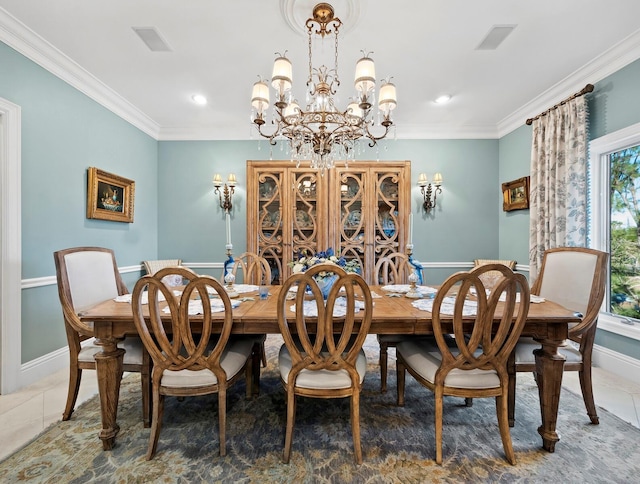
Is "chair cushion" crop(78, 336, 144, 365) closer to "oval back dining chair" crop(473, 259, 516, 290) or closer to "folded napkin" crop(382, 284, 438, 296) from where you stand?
"folded napkin" crop(382, 284, 438, 296)

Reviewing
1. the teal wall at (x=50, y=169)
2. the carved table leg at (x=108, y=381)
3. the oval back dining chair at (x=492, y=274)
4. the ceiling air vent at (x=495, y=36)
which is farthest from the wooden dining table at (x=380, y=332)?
the ceiling air vent at (x=495, y=36)

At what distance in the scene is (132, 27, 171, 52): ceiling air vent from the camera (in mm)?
2059

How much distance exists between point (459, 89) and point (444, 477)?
313 cm

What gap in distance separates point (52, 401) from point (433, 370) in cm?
247

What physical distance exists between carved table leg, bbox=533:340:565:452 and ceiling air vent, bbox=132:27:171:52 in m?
3.13

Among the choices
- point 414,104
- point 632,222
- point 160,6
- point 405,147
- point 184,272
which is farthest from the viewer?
point 405,147

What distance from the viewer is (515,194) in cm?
352

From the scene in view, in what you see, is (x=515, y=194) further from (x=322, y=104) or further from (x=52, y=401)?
(x=52, y=401)

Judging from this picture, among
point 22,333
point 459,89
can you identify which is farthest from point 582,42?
point 22,333

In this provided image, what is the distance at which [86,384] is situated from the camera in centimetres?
222

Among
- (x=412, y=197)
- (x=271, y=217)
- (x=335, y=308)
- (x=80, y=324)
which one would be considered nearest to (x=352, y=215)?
(x=412, y=197)

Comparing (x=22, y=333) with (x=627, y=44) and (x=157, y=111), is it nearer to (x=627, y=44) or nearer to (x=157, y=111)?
(x=157, y=111)

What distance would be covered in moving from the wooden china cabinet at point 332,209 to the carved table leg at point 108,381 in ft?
7.63

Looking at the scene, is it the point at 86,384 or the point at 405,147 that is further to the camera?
the point at 405,147
